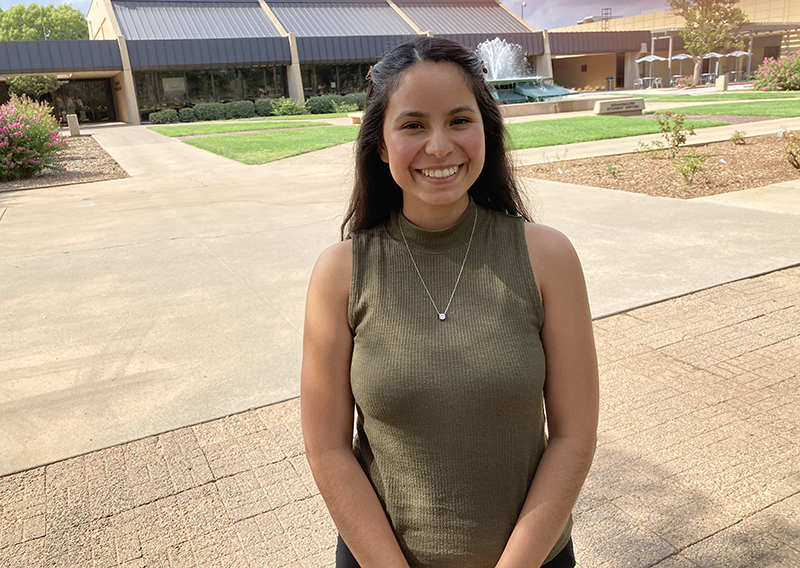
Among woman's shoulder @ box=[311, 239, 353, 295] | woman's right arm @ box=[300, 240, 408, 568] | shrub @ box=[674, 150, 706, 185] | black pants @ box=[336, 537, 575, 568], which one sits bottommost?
shrub @ box=[674, 150, 706, 185]

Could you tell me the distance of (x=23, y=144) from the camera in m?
15.4

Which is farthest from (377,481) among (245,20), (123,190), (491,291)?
(245,20)

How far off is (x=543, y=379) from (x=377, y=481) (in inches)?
18.0

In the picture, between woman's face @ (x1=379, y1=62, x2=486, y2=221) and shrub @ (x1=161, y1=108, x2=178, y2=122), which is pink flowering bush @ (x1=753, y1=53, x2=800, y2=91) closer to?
shrub @ (x1=161, y1=108, x2=178, y2=122)

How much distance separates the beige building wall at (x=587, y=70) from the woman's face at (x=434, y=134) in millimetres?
60487

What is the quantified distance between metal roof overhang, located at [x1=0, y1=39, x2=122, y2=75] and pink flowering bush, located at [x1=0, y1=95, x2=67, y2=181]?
26041 millimetres

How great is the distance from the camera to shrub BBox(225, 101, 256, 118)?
40219 millimetres

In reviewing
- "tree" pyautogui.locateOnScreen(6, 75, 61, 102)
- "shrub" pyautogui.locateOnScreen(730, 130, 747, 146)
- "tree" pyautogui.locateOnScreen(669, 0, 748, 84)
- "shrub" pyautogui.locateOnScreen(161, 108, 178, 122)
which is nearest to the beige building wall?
"tree" pyautogui.locateOnScreen(669, 0, 748, 84)

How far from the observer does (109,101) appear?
4738cm

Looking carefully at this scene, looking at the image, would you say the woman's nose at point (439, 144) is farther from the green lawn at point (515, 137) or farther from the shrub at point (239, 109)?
the shrub at point (239, 109)

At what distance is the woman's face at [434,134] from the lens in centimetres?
153

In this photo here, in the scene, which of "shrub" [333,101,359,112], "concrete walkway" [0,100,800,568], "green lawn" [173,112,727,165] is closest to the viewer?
"concrete walkway" [0,100,800,568]

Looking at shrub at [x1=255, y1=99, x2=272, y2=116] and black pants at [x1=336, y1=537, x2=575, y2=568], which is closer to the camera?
black pants at [x1=336, y1=537, x2=575, y2=568]

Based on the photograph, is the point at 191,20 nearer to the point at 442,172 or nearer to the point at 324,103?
the point at 324,103
